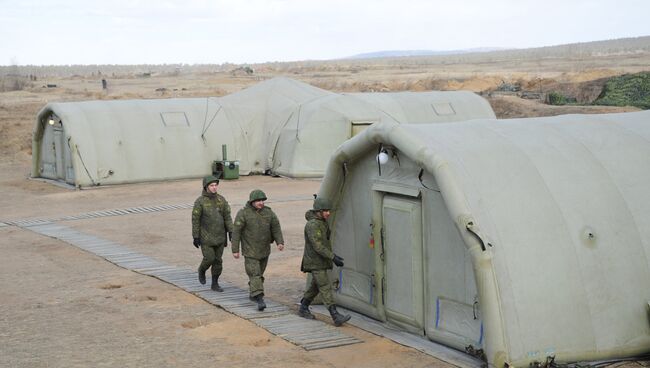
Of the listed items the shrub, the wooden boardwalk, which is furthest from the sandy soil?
the shrub

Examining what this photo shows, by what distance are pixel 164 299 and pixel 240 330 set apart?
6.96 ft

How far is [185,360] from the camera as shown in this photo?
1034 centimetres

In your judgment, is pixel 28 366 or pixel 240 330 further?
pixel 240 330

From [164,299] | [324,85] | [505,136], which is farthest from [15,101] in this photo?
[505,136]

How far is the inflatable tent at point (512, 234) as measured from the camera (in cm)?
957

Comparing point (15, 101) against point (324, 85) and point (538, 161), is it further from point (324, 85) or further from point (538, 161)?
point (538, 161)

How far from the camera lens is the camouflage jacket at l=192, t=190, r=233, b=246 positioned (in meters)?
13.4

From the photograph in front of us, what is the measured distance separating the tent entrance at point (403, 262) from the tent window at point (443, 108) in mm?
19845

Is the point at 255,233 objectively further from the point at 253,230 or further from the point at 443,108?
the point at 443,108

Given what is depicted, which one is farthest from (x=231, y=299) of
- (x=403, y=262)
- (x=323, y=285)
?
(x=403, y=262)

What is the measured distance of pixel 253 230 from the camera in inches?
481

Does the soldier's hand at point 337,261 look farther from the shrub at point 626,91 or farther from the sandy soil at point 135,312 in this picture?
the shrub at point 626,91

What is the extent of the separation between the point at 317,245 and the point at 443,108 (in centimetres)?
2034

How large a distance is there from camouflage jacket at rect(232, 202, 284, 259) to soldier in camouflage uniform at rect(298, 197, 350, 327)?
0.67 meters
